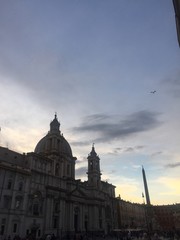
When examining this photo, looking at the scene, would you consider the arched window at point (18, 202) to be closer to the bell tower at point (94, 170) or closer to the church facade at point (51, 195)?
the church facade at point (51, 195)

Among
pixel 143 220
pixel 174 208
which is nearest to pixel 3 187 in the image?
pixel 143 220

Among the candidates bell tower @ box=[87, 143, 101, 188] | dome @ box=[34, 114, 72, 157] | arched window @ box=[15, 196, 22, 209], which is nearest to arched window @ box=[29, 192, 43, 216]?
arched window @ box=[15, 196, 22, 209]

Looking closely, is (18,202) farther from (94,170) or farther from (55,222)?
(94,170)

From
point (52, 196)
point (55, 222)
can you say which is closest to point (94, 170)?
point (52, 196)

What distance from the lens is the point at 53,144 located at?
205 ft

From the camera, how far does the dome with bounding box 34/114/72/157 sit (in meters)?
62.2

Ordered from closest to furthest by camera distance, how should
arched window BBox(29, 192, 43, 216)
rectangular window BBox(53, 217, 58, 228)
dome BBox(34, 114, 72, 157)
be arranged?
1. arched window BBox(29, 192, 43, 216)
2. rectangular window BBox(53, 217, 58, 228)
3. dome BBox(34, 114, 72, 157)

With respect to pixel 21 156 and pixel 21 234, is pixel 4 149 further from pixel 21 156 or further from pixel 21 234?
pixel 21 234

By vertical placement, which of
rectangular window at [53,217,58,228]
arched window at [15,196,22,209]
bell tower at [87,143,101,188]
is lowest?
rectangular window at [53,217,58,228]

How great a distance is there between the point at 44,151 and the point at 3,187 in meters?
22.0

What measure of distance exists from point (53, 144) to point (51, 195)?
14.8 meters

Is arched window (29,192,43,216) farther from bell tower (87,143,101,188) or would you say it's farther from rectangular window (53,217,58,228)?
bell tower (87,143,101,188)

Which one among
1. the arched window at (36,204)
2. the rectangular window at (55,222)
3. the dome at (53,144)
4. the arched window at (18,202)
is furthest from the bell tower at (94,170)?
the arched window at (18,202)

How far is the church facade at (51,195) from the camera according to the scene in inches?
1657
